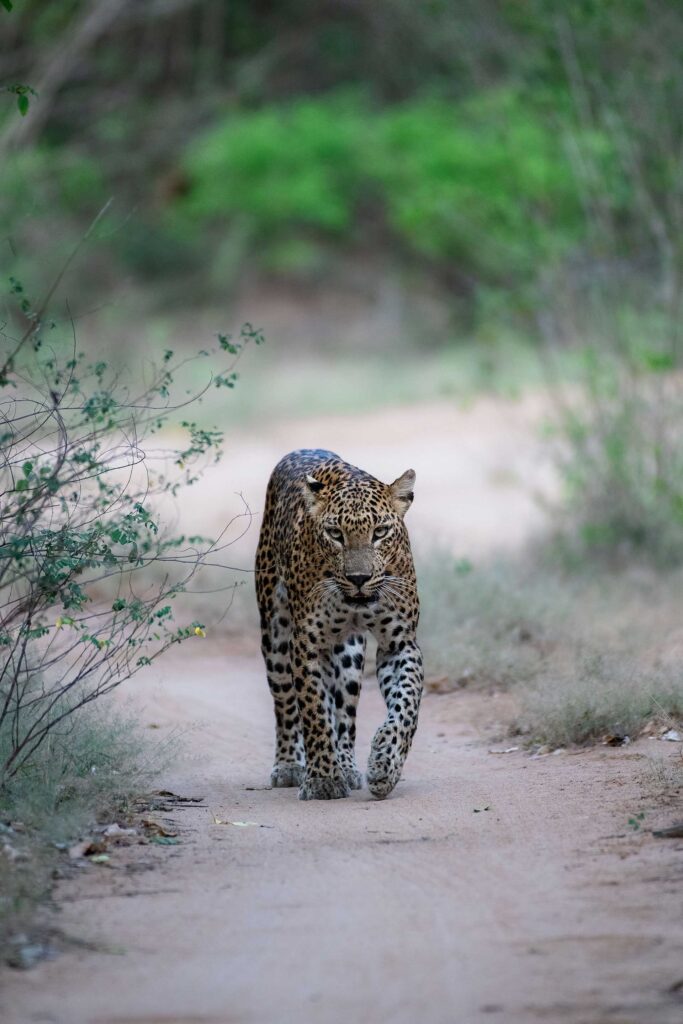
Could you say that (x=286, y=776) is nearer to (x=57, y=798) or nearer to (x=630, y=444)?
(x=57, y=798)

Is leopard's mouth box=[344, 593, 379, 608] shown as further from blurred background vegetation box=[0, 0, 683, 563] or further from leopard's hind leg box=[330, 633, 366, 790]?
blurred background vegetation box=[0, 0, 683, 563]

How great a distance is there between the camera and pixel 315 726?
750 cm

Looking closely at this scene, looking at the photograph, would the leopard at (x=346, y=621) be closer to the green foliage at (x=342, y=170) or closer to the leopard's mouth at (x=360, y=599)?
the leopard's mouth at (x=360, y=599)

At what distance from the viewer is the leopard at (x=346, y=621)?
734cm

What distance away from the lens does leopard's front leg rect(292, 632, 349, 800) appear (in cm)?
743

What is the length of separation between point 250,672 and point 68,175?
2599cm

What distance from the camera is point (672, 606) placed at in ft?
40.4

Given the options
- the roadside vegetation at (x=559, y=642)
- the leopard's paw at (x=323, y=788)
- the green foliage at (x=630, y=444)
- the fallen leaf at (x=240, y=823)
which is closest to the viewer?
the fallen leaf at (x=240, y=823)

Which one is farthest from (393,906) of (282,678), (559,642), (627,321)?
(627,321)

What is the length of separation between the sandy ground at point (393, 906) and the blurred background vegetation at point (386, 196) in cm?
657

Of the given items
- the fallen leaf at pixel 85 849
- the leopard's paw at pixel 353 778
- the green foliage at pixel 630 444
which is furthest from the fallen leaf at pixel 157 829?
the green foliage at pixel 630 444

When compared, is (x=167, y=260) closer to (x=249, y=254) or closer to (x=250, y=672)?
(x=249, y=254)

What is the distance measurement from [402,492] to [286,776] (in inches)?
62.0

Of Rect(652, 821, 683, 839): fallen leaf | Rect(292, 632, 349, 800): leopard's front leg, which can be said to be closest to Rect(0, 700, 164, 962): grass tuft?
Rect(292, 632, 349, 800): leopard's front leg
